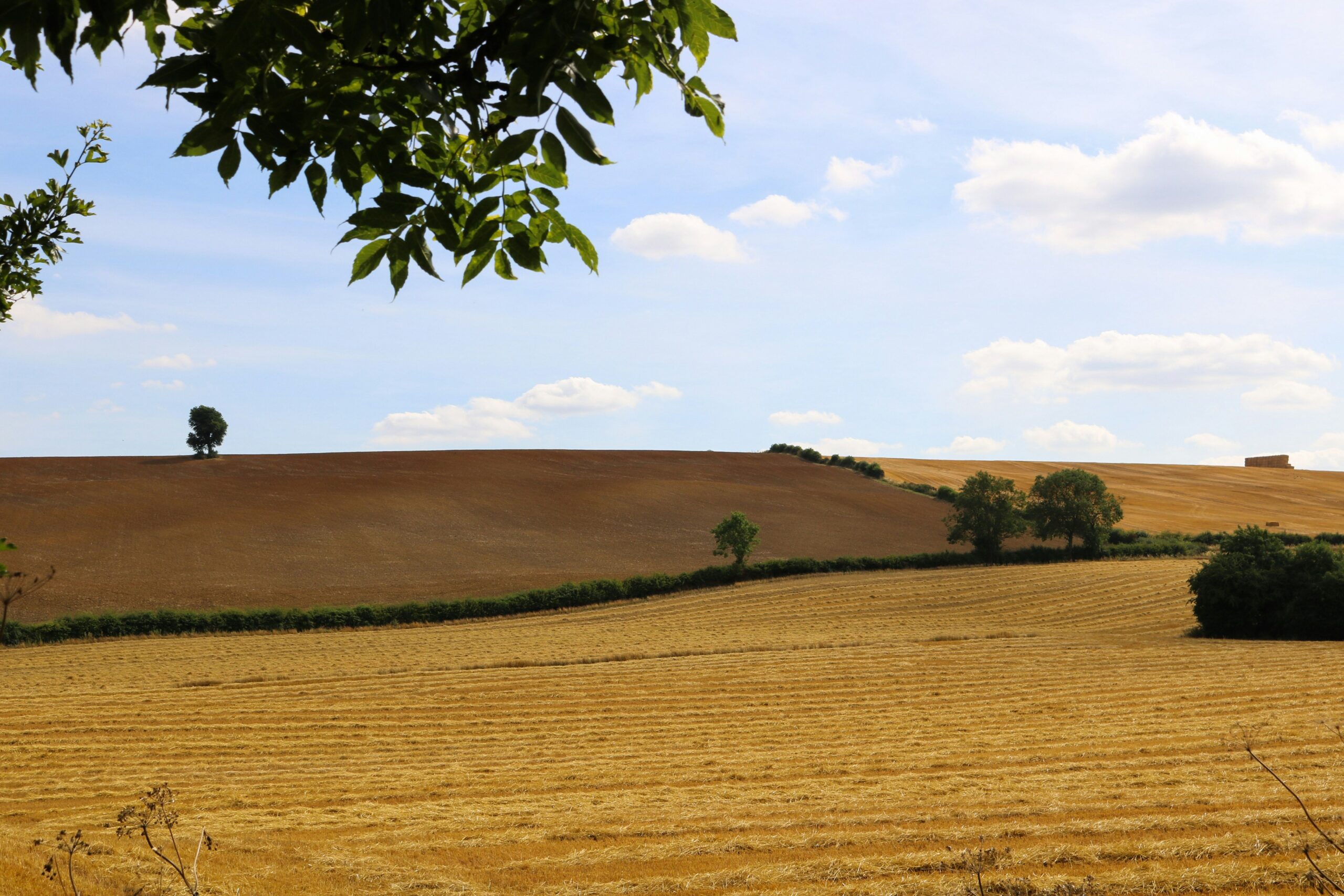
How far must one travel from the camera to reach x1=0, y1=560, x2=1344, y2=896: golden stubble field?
29.9 feet

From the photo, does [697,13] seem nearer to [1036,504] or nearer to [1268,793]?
[1268,793]

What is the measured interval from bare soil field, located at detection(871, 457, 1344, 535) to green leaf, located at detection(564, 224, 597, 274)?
67.0m

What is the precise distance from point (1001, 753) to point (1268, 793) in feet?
15.8

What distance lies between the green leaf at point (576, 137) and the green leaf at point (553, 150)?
0.12 ft

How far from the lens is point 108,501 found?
5612 cm

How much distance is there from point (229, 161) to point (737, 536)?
4873cm

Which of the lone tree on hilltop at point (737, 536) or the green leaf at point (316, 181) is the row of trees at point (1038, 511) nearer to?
the lone tree on hilltop at point (737, 536)

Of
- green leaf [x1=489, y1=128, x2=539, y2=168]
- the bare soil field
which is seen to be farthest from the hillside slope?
green leaf [x1=489, y1=128, x2=539, y2=168]

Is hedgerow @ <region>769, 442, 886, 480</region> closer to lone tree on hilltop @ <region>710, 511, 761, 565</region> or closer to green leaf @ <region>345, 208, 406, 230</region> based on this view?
lone tree on hilltop @ <region>710, 511, 761, 565</region>

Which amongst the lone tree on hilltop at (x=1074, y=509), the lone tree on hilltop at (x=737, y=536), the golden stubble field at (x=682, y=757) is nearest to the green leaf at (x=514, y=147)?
the golden stubble field at (x=682, y=757)

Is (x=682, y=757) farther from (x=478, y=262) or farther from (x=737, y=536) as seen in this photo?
(x=737, y=536)

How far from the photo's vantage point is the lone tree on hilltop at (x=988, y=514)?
2133 inches

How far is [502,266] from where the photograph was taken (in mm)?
3023

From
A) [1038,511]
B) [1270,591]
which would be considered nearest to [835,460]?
[1038,511]
